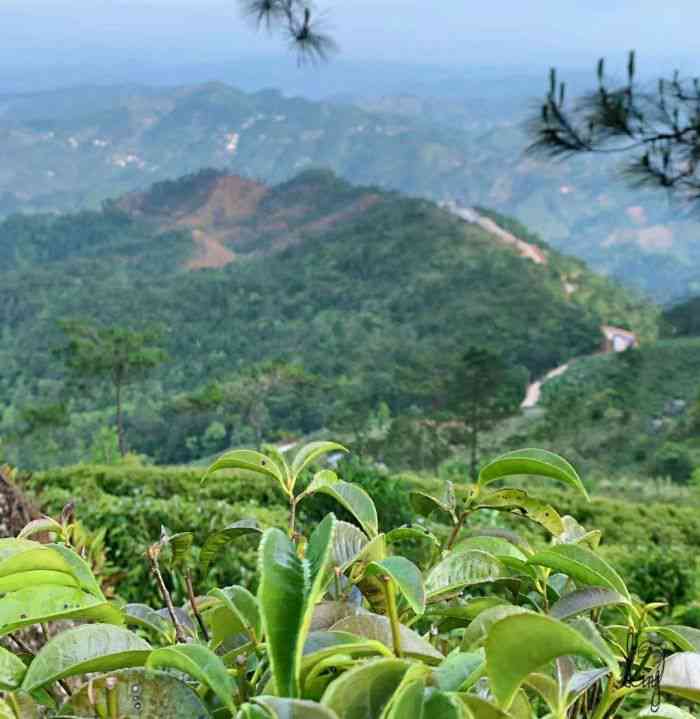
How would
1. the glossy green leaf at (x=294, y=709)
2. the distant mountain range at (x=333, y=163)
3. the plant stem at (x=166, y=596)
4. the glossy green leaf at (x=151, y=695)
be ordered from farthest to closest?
the distant mountain range at (x=333, y=163)
the plant stem at (x=166, y=596)
the glossy green leaf at (x=151, y=695)
the glossy green leaf at (x=294, y=709)

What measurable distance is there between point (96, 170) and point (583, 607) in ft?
420

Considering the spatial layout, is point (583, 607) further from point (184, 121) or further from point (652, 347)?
point (184, 121)

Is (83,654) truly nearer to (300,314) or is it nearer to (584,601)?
(584,601)

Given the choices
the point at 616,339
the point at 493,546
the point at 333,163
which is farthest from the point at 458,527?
the point at 333,163

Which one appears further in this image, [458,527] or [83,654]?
[458,527]

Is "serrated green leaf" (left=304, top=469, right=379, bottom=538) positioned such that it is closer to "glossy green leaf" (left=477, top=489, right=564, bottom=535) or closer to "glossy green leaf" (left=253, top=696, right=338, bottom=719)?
"glossy green leaf" (left=477, top=489, right=564, bottom=535)

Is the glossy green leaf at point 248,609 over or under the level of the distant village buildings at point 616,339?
over

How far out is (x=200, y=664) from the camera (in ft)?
1.68

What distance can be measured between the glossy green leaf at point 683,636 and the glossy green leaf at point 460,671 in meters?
0.13

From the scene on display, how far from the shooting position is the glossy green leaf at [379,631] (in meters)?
0.56

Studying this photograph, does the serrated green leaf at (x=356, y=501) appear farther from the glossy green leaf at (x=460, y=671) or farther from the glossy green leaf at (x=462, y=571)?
the glossy green leaf at (x=460, y=671)

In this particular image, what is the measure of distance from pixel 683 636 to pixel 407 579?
0.68 ft

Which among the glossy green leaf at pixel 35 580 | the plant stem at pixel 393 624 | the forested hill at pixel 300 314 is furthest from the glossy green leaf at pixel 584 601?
the forested hill at pixel 300 314

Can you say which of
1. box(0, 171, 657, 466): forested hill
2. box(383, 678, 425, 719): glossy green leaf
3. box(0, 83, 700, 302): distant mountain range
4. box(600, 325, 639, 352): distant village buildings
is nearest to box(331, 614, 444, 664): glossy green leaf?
box(383, 678, 425, 719): glossy green leaf
